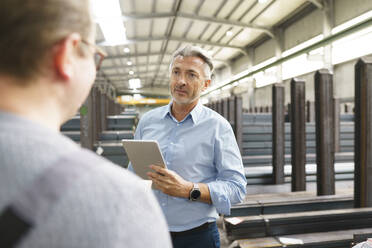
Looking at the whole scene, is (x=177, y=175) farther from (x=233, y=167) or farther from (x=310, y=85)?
(x=310, y=85)

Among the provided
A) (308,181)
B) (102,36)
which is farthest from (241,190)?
(102,36)

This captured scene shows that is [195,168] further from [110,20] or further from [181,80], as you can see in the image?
[110,20]

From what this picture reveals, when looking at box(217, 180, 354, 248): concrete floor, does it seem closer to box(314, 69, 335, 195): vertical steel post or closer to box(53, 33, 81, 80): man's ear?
box(314, 69, 335, 195): vertical steel post

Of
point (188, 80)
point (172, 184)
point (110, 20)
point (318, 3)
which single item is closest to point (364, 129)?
point (188, 80)

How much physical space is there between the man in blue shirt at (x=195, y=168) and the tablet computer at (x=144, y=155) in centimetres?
4

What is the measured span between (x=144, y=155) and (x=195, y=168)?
0.83ft

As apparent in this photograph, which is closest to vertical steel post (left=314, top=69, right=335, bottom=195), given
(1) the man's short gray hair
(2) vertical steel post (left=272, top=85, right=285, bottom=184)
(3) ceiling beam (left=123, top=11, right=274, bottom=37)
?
(2) vertical steel post (left=272, top=85, right=285, bottom=184)

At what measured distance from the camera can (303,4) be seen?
9867 mm

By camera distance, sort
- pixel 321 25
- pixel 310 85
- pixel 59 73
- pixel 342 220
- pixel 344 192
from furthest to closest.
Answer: pixel 310 85
pixel 321 25
pixel 344 192
pixel 342 220
pixel 59 73

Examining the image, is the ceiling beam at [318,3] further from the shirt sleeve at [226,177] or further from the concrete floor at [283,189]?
the shirt sleeve at [226,177]

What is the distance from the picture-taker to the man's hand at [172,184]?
1353mm

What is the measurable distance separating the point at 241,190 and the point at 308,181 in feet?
7.80

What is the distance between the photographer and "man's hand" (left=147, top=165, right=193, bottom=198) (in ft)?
4.44

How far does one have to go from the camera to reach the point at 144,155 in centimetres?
141
